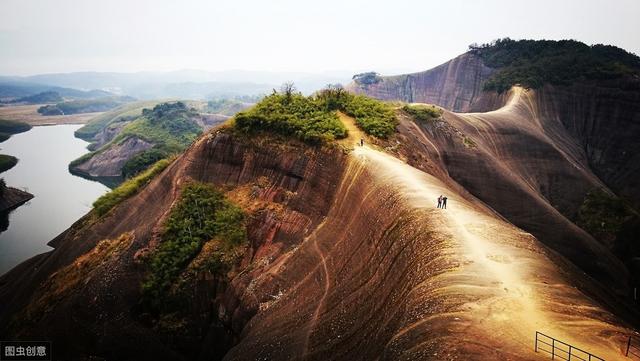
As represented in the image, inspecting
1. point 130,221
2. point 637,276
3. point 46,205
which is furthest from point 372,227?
point 46,205

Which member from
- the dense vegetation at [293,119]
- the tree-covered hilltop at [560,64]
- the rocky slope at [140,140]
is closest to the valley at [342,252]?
the dense vegetation at [293,119]

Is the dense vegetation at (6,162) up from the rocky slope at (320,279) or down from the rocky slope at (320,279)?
down

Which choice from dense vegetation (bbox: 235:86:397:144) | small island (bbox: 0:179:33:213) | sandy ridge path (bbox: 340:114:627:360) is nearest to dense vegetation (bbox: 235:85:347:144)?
dense vegetation (bbox: 235:86:397:144)

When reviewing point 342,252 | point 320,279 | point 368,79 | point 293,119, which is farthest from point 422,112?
point 368,79

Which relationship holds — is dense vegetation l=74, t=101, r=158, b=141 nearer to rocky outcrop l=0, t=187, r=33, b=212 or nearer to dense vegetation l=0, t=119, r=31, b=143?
dense vegetation l=0, t=119, r=31, b=143

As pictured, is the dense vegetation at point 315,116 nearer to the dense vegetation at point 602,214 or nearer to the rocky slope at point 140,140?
the dense vegetation at point 602,214

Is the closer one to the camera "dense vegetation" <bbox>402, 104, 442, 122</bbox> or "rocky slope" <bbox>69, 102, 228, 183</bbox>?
"dense vegetation" <bbox>402, 104, 442, 122</bbox>
